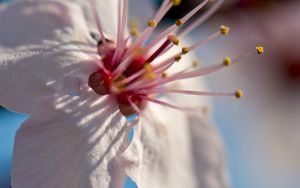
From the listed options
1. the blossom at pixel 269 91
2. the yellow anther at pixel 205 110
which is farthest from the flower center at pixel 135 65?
the blossom at pixel 269 91

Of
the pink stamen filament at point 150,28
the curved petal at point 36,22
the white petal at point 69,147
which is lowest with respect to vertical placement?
the white petal at point 69,147

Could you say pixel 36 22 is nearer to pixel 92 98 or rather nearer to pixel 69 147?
pixel 92 98

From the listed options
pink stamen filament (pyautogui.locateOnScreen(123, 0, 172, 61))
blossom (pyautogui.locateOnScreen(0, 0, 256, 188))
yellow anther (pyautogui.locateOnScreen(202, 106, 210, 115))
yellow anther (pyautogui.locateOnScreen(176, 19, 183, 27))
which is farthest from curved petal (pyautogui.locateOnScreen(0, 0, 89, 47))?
yellow anther (pyautogui.locateOnScreen(202, 106, 210, 115))

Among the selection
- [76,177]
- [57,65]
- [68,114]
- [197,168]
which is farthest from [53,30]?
[197,168]

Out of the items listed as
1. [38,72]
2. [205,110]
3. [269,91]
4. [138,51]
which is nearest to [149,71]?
[138,51]

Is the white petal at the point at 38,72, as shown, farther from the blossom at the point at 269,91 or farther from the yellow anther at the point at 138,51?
the blossom at the point at 269,91

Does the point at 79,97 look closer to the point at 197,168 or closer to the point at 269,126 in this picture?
the point at 197,168
